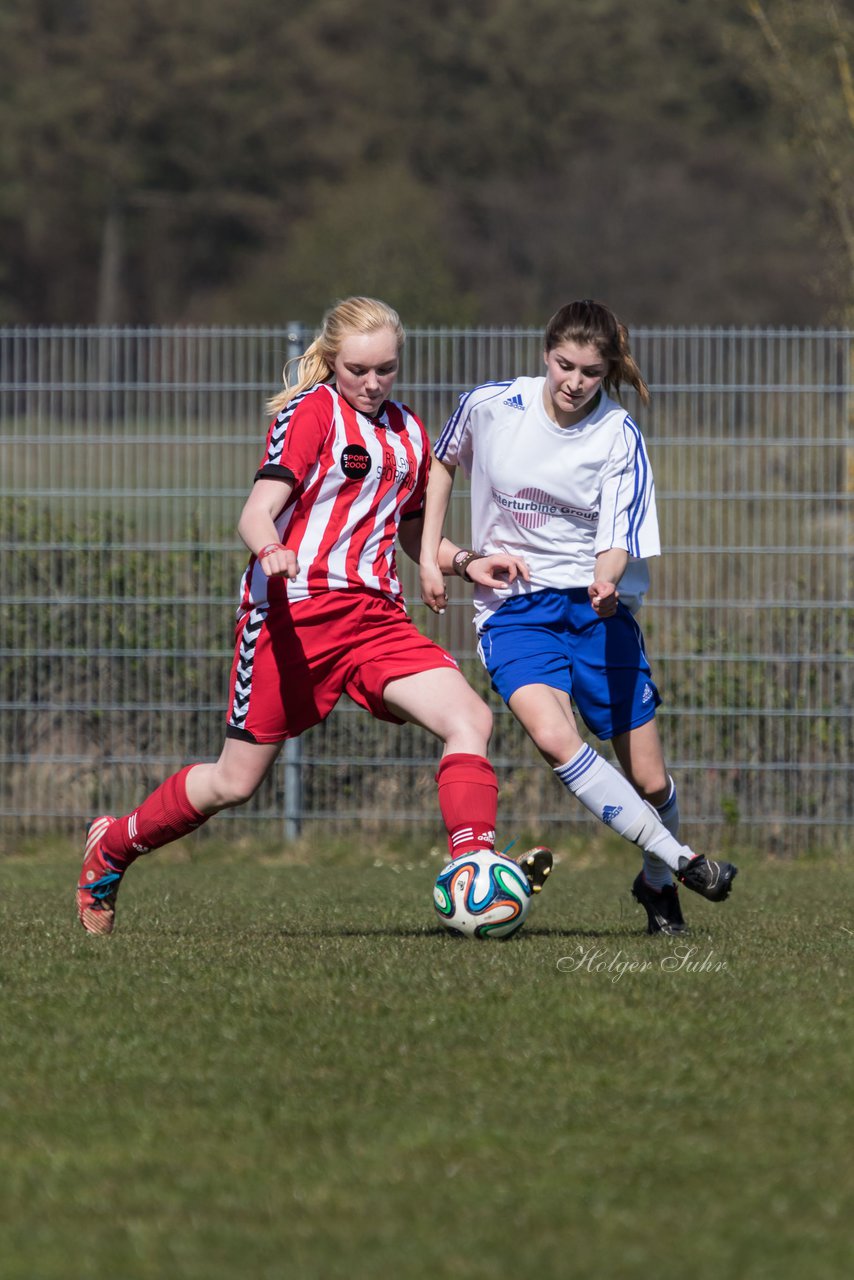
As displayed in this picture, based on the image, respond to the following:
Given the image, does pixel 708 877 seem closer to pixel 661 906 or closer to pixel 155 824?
pixel 661 906

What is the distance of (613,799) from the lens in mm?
5719

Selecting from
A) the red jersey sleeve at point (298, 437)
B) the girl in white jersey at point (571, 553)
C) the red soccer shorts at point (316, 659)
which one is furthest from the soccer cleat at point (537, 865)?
the red jersey sleeve at point (298, 437)

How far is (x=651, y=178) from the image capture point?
4975cm

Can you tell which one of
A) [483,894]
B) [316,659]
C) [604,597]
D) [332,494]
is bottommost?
[483,894]

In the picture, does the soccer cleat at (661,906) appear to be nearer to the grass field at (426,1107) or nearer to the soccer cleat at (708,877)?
the grass field at (426,1107)

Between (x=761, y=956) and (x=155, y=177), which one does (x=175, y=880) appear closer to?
(x=761, y=956)

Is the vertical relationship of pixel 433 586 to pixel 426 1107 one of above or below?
above

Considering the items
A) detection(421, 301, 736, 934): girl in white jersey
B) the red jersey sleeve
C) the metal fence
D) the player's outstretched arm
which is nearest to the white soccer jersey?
detection(421, 301, 736, 934): girl in white jersey

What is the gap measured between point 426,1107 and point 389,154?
52569 millimetres

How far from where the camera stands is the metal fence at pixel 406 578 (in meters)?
9.82

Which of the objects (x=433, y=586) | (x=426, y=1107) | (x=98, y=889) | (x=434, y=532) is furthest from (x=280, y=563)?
(x=426, y=1107)

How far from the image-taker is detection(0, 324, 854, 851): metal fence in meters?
9.82

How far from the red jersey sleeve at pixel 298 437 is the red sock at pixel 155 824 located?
1.02m

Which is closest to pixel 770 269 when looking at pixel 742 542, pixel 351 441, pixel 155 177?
pixel 155 177
